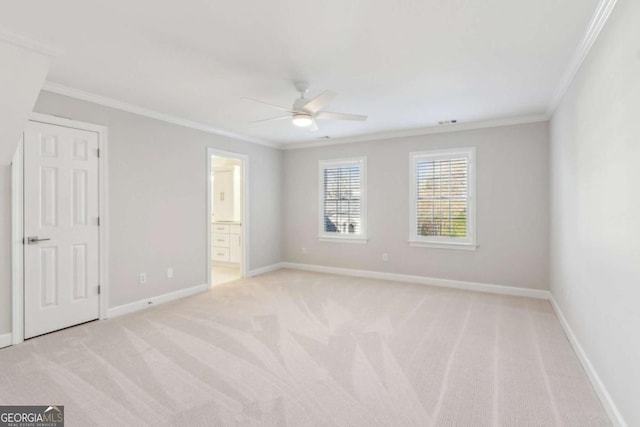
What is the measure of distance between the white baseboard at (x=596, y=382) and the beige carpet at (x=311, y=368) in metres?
0.06

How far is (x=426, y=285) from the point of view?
5.25 m

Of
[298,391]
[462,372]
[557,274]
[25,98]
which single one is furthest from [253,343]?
[557,274]

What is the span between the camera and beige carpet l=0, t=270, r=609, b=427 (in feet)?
6.71

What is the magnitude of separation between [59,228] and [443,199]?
16.4 ft

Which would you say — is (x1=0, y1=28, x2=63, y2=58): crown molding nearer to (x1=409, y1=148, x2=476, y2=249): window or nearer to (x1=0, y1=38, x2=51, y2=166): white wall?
(x1=0, y1=38, x2=51, y2=166): white wall

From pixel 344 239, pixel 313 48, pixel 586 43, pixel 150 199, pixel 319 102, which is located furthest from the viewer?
pixel 344 239

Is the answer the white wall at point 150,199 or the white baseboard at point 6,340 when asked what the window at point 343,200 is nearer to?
the white wall at point 150,199

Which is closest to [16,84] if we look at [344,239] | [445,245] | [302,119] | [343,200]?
[302,119]

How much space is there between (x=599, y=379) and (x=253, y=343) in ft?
8.73

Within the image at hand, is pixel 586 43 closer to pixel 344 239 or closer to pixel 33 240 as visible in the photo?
pixel 344 239

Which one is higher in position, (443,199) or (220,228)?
(443,199)

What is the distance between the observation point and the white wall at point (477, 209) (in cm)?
454

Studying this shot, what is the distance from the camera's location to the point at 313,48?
256 cm

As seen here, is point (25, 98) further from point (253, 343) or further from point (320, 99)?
point (253, 343)
